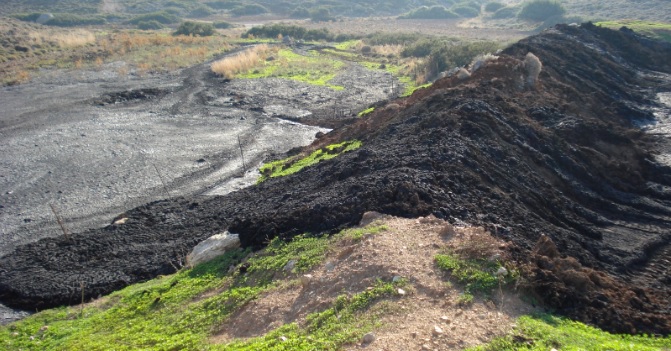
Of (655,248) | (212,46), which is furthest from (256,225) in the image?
(212,46)

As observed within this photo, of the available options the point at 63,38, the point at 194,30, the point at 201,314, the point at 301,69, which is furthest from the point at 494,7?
the point at 201,314

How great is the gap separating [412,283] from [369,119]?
50.9 feet

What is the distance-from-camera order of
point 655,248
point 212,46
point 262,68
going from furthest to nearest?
point 212,46 → point 262,68 → point 655,248

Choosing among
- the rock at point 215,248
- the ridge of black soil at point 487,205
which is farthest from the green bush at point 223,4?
the rock at point 215,248

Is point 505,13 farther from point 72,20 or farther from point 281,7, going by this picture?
point 72,20

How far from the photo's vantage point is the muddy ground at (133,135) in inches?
766

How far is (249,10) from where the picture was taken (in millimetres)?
98375

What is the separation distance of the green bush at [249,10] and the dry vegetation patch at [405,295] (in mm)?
93310

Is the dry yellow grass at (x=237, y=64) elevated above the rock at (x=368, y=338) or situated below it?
above

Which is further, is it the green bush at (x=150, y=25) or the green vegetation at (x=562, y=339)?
the green bush at (x=150, y=25)

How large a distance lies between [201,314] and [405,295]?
4432 millimetres

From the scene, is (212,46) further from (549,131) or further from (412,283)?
(412,283)

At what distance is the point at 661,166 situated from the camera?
1730cm

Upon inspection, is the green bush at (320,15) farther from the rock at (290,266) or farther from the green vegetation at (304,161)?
the rock at (290,266)
